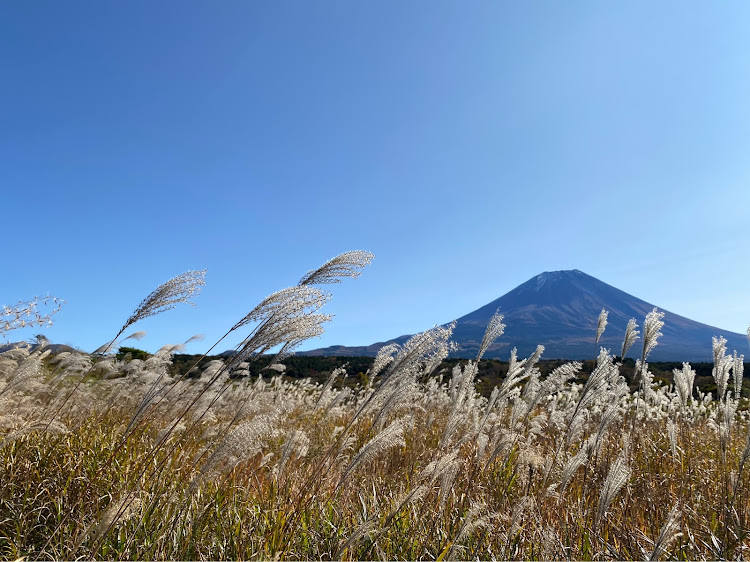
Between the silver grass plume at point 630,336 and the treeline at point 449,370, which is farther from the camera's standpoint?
the treeline at point 449,370

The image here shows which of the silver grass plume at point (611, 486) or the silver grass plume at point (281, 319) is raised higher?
the silver grass plume at point (281, 319)

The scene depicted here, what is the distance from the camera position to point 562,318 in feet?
620

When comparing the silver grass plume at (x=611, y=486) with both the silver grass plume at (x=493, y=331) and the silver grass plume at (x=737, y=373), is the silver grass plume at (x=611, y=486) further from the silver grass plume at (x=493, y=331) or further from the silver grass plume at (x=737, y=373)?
the silver grass plume at (x=737, y=373)

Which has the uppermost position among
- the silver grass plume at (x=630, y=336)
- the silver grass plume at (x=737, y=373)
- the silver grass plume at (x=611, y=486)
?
the silver grass plume at (x=630, y=336)

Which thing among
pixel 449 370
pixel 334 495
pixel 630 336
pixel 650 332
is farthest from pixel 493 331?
pixel 449 370

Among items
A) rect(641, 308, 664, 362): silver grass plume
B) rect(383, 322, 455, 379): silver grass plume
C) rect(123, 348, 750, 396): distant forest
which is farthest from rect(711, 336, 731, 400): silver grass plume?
rect(123, 348, 750, 396): distant forest

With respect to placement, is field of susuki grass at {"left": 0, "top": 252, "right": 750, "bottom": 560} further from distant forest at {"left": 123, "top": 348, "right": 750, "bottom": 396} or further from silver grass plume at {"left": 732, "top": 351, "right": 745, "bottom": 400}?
distant forest at {"left": 123, "top": 348, "right": 750, "bottom": 396}

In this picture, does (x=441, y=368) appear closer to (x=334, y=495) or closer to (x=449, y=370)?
(x=449, y=370)

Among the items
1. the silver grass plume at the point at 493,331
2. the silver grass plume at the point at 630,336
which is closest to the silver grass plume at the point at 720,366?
the silver grass plume at the point at 630,336

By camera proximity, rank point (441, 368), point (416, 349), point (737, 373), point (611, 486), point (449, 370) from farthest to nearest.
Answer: point (449, 370), point (441, 368), point (737, 373), point (416, 349), point (611, 486)

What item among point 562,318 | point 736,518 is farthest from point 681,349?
point 736,518

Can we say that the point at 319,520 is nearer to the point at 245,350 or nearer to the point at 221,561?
the point at 221,561

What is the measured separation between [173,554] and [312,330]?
1.49m

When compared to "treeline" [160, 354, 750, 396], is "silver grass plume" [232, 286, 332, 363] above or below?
above
